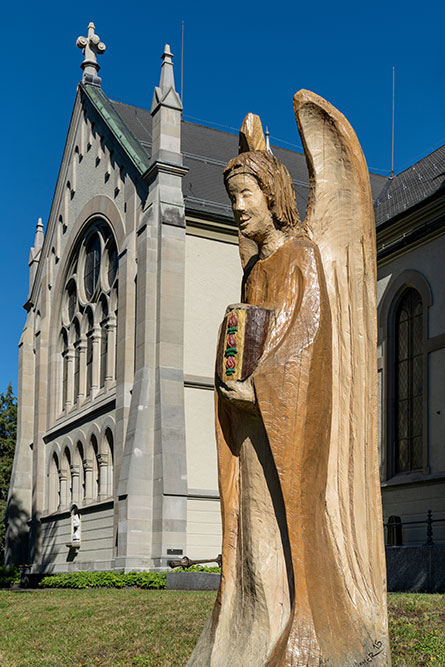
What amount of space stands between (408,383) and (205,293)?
23.1 feet

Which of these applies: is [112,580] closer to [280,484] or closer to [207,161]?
[207,161]

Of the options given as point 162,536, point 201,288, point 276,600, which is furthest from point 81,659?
point 201,288

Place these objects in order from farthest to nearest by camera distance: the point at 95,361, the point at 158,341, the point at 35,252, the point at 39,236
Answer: the point at 39,236, the point at 35,252, the point at 95,361, the point at 158,341

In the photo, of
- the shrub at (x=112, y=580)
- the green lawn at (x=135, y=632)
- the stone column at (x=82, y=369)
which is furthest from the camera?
the stone column at (x=82, y=369)

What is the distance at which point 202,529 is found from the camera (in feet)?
82.6

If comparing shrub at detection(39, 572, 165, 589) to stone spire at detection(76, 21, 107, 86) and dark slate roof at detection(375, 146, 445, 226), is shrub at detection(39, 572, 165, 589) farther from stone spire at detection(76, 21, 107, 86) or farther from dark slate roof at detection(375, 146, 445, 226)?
stone spire at detection(76, 21, 107, 86)


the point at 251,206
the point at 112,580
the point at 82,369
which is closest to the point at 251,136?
the point at 251,206

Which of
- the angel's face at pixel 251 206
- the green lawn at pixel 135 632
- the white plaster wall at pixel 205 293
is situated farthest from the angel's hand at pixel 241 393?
the white plaster wall at pixel 205 293

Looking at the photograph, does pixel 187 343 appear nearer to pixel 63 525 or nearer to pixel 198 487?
pixel 198 487

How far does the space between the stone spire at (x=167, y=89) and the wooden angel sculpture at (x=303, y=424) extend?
22208mm

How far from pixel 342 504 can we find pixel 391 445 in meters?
20.7

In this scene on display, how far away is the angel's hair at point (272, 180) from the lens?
5742 mm

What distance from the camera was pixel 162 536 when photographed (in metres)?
23.6

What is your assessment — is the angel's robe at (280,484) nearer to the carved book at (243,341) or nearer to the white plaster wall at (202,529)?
the carved book at (243,341)
